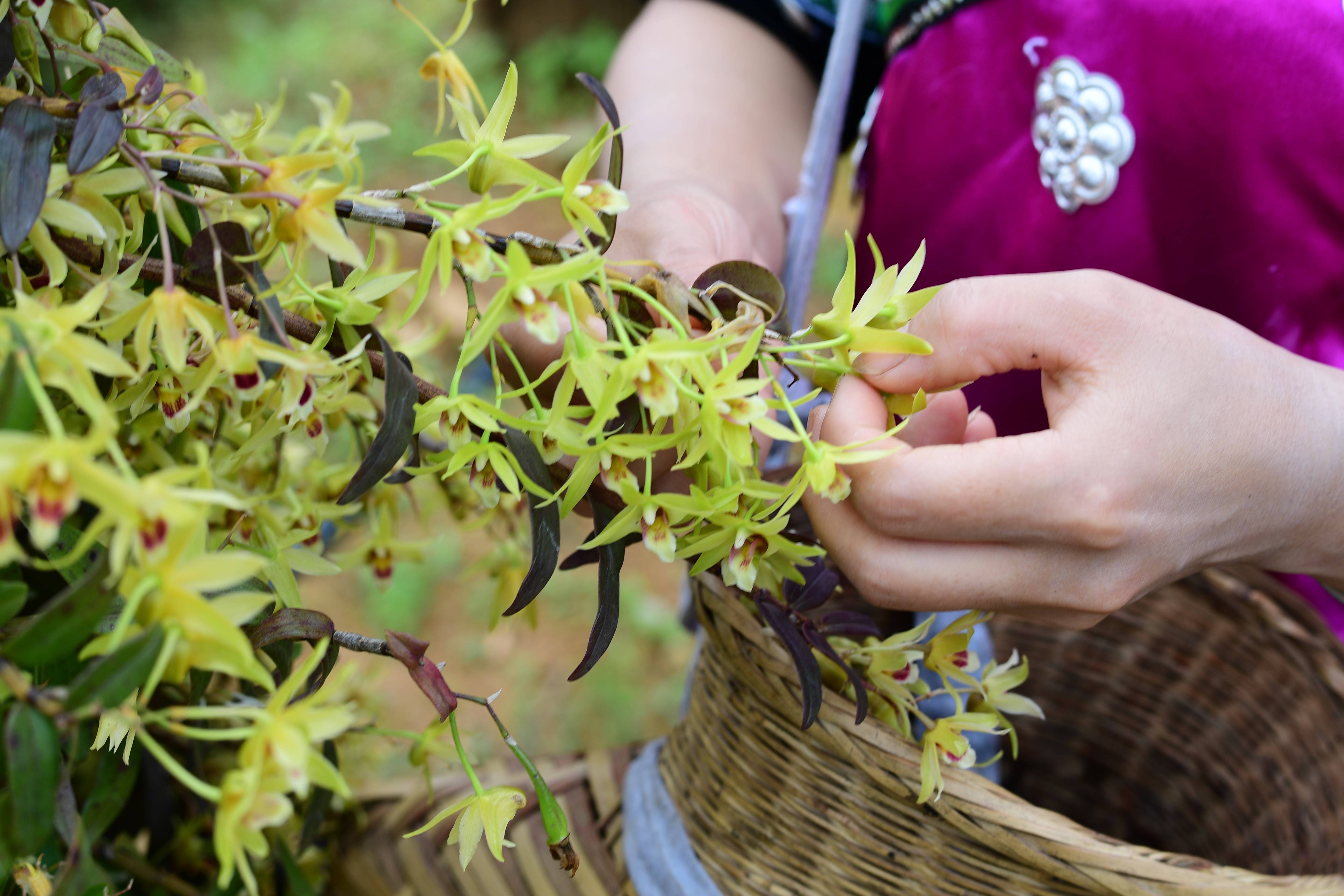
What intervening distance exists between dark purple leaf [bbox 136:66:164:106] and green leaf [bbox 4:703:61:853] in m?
0.20

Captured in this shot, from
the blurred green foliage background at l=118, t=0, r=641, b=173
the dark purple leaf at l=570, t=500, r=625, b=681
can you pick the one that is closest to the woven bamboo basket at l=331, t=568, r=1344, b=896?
the dark purple leaf at l=570, t=500, r=625, b=681

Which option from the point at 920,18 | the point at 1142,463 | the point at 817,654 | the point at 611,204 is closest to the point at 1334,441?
the point at 1142,463

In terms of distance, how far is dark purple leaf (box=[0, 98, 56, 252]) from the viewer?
0.94 feet

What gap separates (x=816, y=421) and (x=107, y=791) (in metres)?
0.35

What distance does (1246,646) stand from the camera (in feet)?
2.41

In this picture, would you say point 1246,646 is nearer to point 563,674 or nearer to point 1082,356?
point 1082,356

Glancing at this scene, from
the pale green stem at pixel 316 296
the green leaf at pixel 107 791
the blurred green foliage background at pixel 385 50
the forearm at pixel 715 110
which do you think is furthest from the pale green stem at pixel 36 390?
the blurred green foliage background at pixel 385 50

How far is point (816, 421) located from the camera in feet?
1.46

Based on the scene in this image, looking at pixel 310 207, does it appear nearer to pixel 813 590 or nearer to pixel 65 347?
pixel 65 347

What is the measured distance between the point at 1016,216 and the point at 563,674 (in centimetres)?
101

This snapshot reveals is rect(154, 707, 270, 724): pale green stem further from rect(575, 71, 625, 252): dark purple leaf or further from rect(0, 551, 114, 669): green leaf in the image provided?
rect(575, 71, 625, 252): dark purple leaf

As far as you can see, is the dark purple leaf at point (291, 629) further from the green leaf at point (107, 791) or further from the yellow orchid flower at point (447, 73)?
the yellow orchid flower at point (447, 73)

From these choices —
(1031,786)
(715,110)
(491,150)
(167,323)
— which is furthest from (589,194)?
(1031,786)

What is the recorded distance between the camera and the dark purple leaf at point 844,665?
0.41 metres
